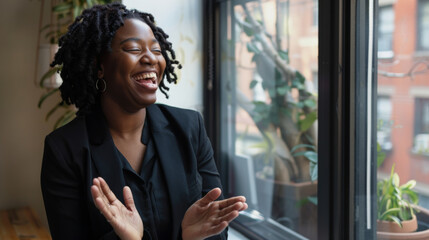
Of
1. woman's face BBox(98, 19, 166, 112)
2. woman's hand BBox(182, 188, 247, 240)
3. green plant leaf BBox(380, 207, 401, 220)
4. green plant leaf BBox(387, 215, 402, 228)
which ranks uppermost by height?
woman's face BBox(98, 19, 166, 112)

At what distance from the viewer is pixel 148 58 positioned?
1121 mm

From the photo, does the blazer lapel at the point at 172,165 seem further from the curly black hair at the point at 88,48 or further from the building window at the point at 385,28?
the building window at the point at 385,28

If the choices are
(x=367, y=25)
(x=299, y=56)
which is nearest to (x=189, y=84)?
(x=299, y=56)

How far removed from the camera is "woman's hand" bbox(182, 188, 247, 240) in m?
1.06

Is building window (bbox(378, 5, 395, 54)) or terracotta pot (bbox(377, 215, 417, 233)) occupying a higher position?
building window (bbox(378, 5, 395, 54))

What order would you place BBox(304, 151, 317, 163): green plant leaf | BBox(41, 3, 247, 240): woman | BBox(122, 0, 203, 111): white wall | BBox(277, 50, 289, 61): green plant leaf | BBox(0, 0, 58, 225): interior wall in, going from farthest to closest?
BBox(0, 0, 58, 225): interior wall, BBox(122, 0, 203, 111): white wall, BBox(277, 50, 289, 61): green plant leaf, BBox(304, 151, 317, 163): green plant leaf, BBox(41, 3, 247, 240): woman

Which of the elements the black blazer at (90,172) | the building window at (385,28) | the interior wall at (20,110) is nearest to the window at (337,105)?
the building window at (385,28)

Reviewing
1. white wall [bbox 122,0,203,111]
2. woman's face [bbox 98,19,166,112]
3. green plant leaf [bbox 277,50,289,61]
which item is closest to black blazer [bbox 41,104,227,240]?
woman's face [bbox 98,19,166,112]

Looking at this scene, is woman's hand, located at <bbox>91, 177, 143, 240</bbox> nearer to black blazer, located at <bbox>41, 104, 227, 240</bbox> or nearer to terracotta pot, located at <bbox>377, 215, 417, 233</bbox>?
black blazer, located at <bbox>41, 104, 227, 240</bbox>

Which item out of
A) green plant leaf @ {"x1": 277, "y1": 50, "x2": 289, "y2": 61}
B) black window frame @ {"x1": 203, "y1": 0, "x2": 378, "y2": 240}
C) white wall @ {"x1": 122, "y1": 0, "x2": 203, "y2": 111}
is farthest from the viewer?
white wall @ {"x1": 122, "y1": 0, "x2": 203, "y2": 111}

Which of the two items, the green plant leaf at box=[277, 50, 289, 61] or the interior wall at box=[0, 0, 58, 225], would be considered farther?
the interior wall at box=[0, 0, 58, 225]

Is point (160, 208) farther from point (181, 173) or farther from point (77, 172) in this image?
point (77, 172)

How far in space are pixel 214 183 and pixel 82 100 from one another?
42 cm

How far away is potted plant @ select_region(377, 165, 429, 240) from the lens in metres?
1.40
